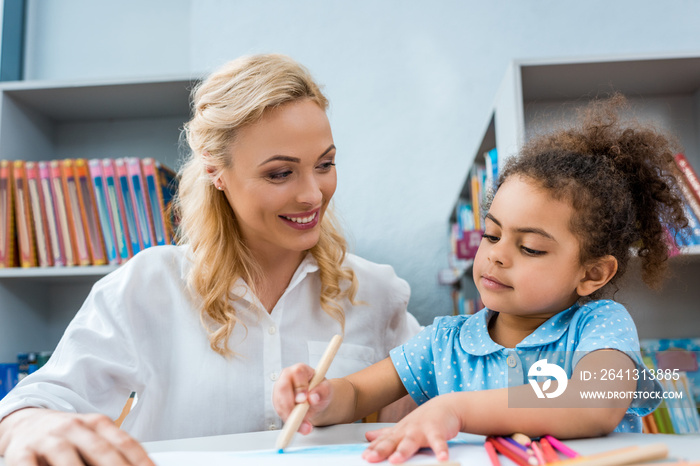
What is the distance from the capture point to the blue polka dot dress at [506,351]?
2.43 ft

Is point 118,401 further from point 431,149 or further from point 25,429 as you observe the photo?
point 431,149

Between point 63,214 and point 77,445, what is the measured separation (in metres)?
1.32

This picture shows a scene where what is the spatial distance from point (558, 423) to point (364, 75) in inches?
80.3

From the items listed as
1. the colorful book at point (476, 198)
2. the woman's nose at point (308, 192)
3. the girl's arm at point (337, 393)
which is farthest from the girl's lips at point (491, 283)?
the colorful book at point (476, 198)

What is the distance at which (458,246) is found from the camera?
1.71 meters

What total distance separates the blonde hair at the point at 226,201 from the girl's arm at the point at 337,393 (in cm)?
21

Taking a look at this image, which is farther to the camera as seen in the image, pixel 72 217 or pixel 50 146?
pixel 50 146

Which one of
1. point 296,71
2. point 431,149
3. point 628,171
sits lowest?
point 628,171

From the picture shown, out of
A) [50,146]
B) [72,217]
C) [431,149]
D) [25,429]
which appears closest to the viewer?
[25,429]

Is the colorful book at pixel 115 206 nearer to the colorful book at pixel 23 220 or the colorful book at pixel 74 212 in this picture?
the colorful book at pixel 74 212

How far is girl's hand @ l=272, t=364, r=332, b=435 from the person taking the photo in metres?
0.67

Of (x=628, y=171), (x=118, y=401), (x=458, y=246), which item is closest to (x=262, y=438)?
(x=118, y=401)

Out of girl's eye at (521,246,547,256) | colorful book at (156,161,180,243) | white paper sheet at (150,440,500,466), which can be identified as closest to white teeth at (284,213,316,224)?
girl's eye at (521,246,547,256)

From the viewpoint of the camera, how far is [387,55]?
96.0 inches
